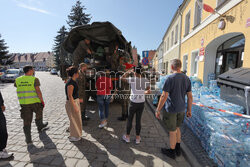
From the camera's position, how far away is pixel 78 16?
22.8m

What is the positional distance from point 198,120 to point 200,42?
20.8ft

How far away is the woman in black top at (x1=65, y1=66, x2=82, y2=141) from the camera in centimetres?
294

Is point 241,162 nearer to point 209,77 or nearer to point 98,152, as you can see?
point 98,152

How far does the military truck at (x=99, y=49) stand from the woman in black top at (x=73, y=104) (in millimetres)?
1313

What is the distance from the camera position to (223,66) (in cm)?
684

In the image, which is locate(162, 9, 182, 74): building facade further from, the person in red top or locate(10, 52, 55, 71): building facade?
locate(10, 52, 55, 71): building facade

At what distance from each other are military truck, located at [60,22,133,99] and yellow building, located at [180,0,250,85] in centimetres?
431

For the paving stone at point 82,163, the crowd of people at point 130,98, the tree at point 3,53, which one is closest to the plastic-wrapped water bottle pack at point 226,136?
the crowd of people at point 130,98

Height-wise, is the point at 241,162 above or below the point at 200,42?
below

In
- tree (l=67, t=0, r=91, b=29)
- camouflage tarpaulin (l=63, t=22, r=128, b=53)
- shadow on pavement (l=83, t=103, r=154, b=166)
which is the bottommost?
shadow on pavement (l=83, t=103, r=154, b=166)

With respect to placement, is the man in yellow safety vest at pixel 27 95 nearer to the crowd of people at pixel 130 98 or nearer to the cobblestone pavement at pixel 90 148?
the crowd of people at pixel 130 98

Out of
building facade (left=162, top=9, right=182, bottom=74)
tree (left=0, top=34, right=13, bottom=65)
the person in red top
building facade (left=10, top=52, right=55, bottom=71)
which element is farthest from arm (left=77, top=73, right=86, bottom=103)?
building facade (left=10, top=52, right=55, bottom=71)

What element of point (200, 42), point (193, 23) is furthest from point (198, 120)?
point (193, 23)

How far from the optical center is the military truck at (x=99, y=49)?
4.84 meters
